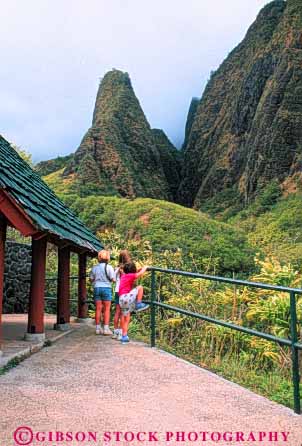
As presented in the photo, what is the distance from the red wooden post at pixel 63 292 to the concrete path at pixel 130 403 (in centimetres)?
278

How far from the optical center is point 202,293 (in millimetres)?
9398

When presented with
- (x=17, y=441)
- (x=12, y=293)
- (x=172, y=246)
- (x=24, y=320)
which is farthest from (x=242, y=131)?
(x=17, y=441)

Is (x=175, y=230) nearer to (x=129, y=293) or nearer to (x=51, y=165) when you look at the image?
(x=129, y=293)

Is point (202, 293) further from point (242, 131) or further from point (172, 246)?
point (242, 131)

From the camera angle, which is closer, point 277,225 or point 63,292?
point 63,292

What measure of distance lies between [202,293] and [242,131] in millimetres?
33746

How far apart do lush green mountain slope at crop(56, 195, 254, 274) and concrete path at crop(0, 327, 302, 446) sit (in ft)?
30.5

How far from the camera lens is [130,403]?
433 centimetres

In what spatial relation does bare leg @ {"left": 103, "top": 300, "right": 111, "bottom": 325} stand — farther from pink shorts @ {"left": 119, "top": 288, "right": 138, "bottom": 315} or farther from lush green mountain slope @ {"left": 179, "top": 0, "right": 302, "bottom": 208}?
lush green mountain slope @ {"left": 179, "top": 0, "right": 302, "bottom": 208}

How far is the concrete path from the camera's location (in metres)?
3.67

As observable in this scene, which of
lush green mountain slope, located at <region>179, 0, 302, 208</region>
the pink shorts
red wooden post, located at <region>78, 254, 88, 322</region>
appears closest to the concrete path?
the pink shorts

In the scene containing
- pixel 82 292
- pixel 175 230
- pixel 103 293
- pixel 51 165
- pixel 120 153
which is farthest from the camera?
pixel 51 165

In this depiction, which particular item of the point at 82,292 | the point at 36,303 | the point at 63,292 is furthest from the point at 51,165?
the point at 36,303

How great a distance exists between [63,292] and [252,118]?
3426 centimetres
